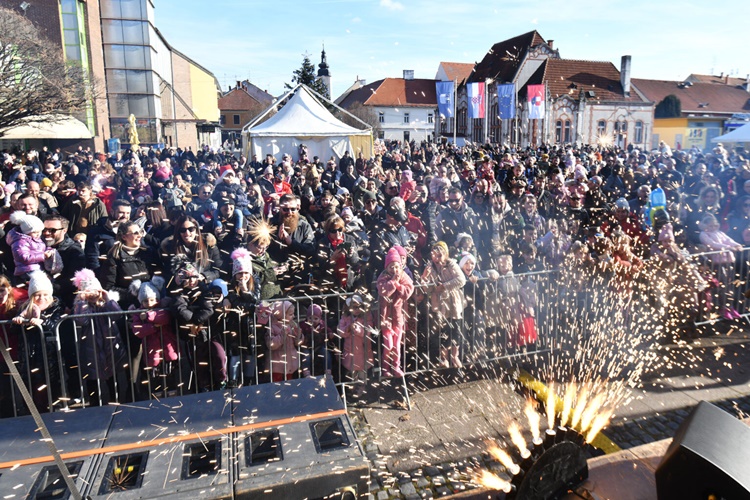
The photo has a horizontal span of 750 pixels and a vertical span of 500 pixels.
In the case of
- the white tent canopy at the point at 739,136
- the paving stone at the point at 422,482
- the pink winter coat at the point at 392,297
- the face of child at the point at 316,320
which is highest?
the white tent canopy at the point at 739,136

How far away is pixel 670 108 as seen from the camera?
55.8 metres

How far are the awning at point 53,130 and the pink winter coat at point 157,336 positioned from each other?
2738cm

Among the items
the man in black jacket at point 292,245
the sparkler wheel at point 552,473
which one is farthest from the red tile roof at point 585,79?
the sparkler wheel at point 552,473

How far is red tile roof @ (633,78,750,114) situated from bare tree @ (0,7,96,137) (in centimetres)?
5978

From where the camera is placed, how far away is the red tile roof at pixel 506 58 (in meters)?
56.0

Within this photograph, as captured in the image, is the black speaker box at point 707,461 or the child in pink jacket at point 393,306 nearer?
the black speaker box at point 707,461

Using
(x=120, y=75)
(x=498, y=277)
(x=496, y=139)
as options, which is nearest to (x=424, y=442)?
(x=498, y=277)

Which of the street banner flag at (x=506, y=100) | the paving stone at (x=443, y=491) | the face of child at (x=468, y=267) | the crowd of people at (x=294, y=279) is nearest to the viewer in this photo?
the paving stone at (x=443, y=491)

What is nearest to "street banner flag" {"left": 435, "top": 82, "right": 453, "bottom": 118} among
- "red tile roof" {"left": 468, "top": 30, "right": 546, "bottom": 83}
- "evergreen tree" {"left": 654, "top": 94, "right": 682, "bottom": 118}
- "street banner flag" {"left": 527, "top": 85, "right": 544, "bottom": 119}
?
"street banner flag" {"left": 527, "top": 85, "right": 544, "bottom": 119}

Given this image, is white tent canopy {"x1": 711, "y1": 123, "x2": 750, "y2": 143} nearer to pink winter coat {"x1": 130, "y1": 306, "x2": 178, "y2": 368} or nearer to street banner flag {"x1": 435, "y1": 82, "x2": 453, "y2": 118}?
street banner flag {"x1": 435, "y1": 82, "x2": 453, "y2": 118}

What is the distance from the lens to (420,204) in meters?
9.41

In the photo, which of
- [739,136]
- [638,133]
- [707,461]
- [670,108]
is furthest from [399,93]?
[707,461]

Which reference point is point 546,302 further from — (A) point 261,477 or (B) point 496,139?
(B) point 496,139

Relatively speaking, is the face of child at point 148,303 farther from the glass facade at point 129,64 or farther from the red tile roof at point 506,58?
the red tile roof at point 506,58
